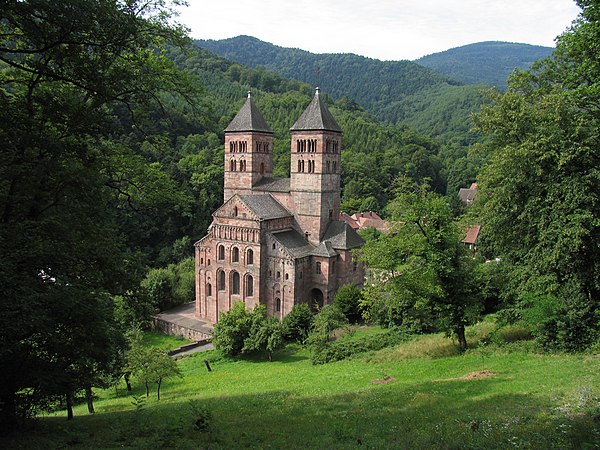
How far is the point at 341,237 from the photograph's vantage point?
44.3 m

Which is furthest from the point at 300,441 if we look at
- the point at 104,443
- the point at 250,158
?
the point at 250,158

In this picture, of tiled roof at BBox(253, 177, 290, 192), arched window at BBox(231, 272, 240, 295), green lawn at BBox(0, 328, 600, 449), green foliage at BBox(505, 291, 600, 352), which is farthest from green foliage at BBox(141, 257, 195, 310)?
green foliage at BBox(505, 291, 600, 352)

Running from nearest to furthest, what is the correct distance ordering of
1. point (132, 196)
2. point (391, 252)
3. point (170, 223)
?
point (132, 196)
point (391, 252)
point (170, 223)

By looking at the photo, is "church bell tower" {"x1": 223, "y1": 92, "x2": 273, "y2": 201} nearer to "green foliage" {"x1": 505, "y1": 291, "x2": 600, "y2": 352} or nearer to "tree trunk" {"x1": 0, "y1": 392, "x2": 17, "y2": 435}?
"green foliage" {"x1": 505, "y1": 291, "x2": 600, "y2": 352}

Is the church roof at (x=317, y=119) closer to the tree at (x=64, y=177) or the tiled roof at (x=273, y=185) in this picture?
the tiled roof at (x=273, y=185)

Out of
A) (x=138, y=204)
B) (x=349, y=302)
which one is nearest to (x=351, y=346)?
(x=349, y=302)

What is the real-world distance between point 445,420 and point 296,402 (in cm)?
680

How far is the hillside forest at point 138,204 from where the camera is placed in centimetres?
1190

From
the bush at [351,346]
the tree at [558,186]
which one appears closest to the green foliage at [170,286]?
the bush at [351,346]

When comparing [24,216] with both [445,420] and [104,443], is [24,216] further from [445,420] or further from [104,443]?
[445,420]

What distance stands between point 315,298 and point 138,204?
28414mm

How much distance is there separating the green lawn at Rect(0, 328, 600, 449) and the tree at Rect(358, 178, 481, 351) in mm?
2369

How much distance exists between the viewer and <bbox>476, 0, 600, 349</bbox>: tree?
66.5 feet

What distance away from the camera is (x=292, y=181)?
150ft
